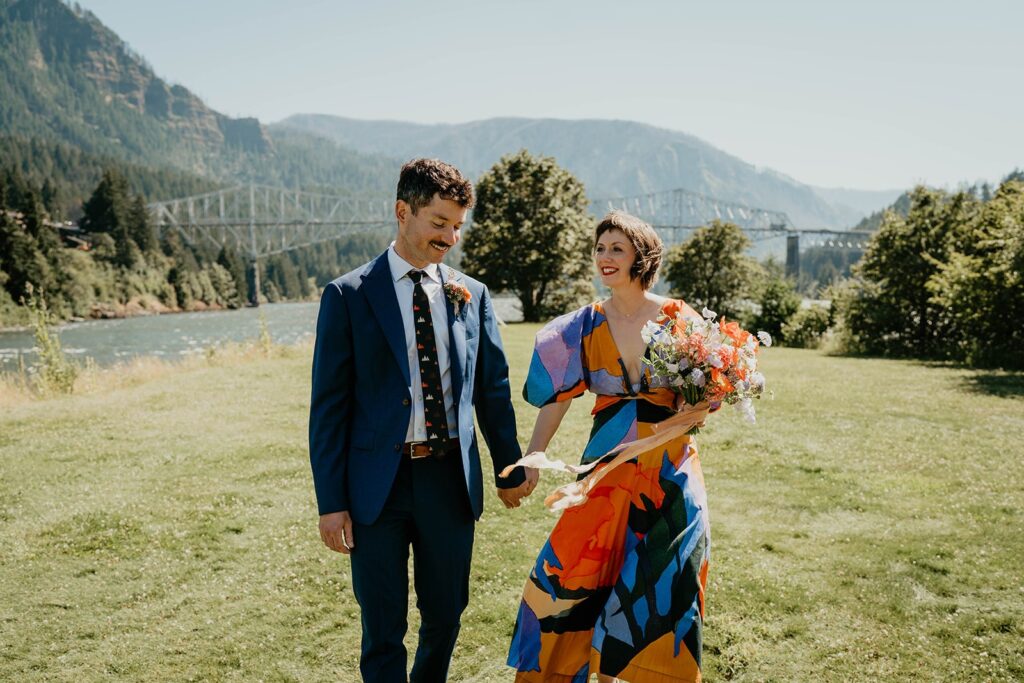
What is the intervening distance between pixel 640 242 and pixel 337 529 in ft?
7.13

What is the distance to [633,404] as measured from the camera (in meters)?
3.85

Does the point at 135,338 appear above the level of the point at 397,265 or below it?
below

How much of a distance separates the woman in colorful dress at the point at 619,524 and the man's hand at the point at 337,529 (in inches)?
42.6

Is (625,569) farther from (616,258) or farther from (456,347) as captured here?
(616,258)

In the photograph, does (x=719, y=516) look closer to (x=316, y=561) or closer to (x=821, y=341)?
(x=316, y=561)

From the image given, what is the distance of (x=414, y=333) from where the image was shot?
324 cm

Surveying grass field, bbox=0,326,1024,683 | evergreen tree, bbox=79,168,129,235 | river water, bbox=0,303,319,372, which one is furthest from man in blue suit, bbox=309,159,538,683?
evergreen tree, bbox=79,168,129,235

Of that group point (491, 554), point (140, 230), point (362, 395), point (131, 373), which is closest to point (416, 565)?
point (362, 395)

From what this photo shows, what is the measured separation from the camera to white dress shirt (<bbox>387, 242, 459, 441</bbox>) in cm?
319

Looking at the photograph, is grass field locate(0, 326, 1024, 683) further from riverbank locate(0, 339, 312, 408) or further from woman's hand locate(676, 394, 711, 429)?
riverbank locate(0, 339, 312, 408)

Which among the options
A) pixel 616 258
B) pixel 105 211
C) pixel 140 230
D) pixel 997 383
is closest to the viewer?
pixel 616 258

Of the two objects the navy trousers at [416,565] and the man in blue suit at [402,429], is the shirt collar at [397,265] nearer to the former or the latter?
the man in blue suit at [402,429]

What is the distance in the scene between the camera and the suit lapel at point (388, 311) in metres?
3.15

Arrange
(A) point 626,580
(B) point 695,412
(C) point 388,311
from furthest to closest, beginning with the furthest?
(B) point 695,412, (A) point 626,580, (C) point 388,311
